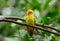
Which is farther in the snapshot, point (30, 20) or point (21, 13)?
point (21, 13)

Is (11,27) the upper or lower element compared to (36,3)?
lower

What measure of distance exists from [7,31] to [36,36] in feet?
3.67

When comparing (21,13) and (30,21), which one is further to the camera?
(21,13)

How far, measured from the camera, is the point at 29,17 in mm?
3396

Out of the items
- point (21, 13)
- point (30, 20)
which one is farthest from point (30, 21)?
point (21, 13)

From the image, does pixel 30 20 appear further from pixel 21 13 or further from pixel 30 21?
pixel 21 13

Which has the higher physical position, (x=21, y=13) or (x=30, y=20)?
(x=21, y=13)

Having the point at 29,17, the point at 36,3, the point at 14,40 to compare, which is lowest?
the point at 14,40

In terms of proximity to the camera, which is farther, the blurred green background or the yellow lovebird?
the blurred green background

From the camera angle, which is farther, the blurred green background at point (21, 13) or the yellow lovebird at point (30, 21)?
the blurred green background at point (21, 13)

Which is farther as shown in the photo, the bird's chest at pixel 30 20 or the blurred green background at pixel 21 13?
the blurred green background at pixel 21 13

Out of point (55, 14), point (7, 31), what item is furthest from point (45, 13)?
point (7, 31)

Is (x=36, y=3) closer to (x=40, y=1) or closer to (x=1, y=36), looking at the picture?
(x=40, y=1)

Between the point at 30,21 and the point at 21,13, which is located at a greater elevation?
the point at 21,13
